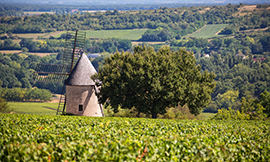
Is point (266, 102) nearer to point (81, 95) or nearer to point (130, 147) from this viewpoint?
point (81, 95)

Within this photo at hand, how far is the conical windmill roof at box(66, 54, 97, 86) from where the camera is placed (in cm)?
3875

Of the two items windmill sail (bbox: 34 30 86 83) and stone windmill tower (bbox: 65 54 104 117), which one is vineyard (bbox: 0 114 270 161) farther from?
windmill sail (bbox: 34 30 86 83)

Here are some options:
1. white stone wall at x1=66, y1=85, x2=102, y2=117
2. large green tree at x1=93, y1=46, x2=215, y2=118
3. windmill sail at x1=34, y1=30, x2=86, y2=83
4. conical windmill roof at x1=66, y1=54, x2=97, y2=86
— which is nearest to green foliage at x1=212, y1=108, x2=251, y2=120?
large green tree at x1=93, y1=46, x2=215, y2=118

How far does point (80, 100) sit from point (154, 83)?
365 inches

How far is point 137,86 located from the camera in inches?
1468

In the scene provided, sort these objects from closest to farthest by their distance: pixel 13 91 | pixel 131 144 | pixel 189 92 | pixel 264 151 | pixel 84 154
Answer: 1. pixel 84 154
2. pixel 131 144
3. pixel 264 151
4. pixel 189 92
5. pixel 13 91

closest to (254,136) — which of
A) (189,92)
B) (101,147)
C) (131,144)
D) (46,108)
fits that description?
(131,144)

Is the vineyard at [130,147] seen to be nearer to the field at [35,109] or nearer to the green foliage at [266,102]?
the green foliage at [266,102]

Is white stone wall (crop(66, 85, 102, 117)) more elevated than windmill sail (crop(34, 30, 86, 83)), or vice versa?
windmill sail (crop(34, 30, 86, 83))

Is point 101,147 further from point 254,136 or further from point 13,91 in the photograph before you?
point 13,91

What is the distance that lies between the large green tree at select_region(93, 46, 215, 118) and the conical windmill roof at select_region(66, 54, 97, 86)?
3.86 ft

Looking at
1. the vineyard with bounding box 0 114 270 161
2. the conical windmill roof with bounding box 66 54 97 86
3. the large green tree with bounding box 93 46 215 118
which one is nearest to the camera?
the vineyard with bounding box 0 114 270 161

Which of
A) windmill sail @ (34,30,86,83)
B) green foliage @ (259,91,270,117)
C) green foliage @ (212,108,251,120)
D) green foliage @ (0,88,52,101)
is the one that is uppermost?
windmill sail @ (34,30,86,83)

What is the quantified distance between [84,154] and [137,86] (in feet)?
78.6
